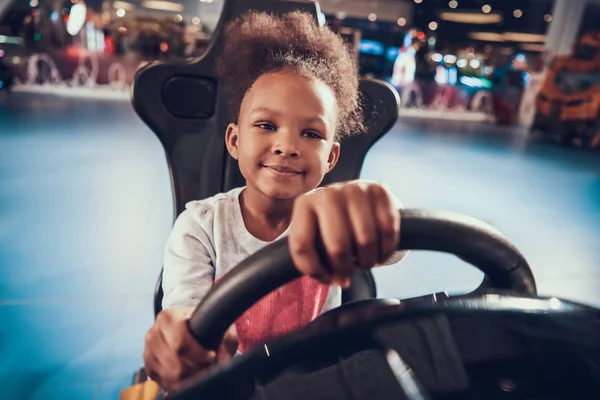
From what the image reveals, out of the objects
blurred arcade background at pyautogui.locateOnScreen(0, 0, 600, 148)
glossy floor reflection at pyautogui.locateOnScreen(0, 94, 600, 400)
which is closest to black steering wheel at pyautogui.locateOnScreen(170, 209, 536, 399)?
glossy floor reflection at pyautogui.locateOnScreen(0, 94, 600, 400)

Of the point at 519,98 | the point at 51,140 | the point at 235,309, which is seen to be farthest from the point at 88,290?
the point at 519,98

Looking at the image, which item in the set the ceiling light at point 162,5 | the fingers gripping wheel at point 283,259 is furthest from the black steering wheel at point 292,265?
the ceiling light at point 162,5

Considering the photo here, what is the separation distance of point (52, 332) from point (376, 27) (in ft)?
42.3

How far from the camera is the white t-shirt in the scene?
2.19 ft

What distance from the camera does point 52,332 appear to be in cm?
142

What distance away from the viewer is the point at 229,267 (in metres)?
0.70

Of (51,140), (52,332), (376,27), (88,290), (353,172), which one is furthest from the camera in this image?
(376,27)

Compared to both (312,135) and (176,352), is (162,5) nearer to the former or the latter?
(312,135)

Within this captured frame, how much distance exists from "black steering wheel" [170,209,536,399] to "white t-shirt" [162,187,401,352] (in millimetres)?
271

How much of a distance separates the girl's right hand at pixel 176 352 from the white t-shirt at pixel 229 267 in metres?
0.21

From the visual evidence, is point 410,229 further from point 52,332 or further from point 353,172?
point 52,332

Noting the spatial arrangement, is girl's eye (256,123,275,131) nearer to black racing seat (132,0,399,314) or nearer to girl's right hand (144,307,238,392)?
black racing seat (132,0,399,314)

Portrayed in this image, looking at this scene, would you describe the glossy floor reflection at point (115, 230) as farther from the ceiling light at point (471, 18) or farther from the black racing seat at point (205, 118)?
the ceiling light at point (471, 18)

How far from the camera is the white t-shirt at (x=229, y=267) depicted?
67cm
